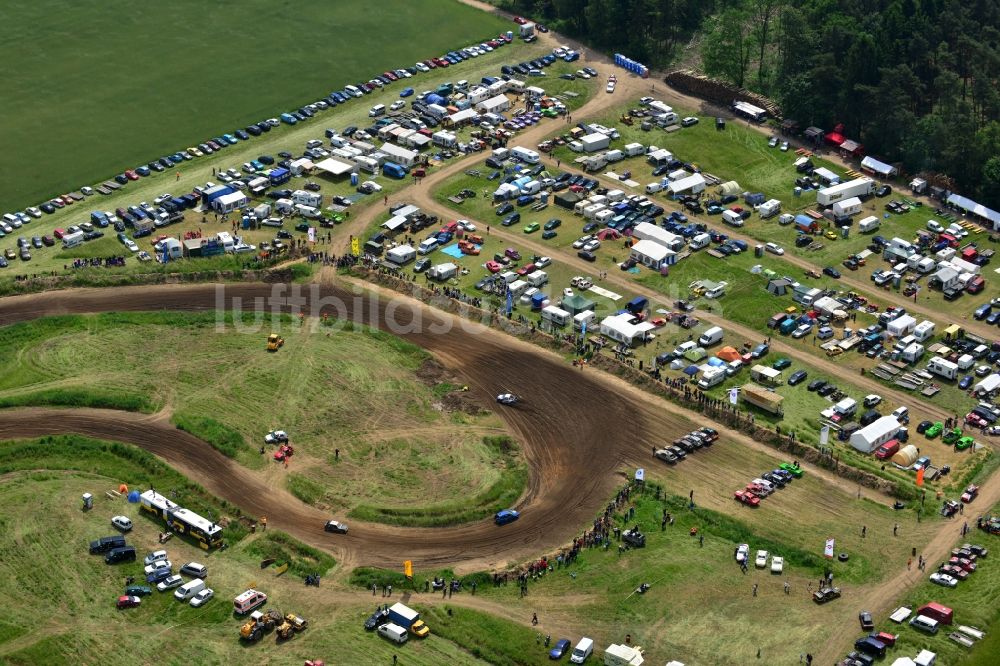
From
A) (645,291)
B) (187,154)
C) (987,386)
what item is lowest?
(187,154)

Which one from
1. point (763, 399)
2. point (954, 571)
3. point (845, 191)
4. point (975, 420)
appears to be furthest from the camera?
point (845, 191)

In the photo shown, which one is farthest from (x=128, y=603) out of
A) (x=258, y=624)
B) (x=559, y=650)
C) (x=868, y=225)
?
(x=868, y=225)

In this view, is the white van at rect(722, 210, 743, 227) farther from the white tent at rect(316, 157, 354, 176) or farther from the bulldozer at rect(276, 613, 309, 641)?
the bulldozer at rect(276, 613, 309, 641)

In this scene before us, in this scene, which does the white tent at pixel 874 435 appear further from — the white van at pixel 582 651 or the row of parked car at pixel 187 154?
the row of parked car at pixel 187 154

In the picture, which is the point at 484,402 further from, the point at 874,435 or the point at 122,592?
the point at 122,592

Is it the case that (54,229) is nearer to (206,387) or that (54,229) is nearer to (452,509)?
(206,387)

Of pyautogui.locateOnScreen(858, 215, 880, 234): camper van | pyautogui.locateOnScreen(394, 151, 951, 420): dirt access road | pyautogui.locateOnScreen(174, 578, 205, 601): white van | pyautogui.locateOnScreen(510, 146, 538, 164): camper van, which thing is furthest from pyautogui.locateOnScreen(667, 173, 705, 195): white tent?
pyautogui.locateOnScreen(174, 578, 205, 601): white van
